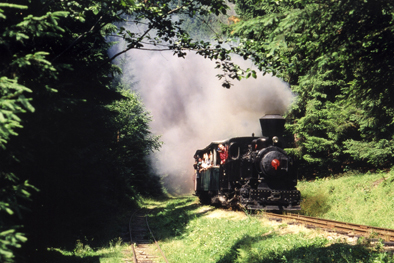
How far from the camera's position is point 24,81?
17.7ft

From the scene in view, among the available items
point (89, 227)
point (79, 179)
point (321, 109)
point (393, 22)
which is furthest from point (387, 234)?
point (321, 109)

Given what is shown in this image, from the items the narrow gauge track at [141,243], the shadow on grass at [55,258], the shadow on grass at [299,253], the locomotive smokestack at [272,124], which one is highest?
the locomotive smokestack at [272,124]

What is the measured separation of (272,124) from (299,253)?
7148mm

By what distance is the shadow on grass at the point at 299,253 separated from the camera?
22.9ft

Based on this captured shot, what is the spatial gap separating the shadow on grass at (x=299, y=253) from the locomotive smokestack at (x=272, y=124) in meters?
5.35

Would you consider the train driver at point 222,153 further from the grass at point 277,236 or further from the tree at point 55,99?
the tree at point 55,99

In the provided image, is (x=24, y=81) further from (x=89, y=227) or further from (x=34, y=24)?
(x=89, y=227)

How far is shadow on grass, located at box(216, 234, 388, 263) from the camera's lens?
6.97m

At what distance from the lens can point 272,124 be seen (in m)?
14.5

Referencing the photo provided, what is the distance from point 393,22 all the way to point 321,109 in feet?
48.5

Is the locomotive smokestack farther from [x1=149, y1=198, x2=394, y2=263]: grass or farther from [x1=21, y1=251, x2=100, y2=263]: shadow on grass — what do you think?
[x1=21, y1=251, x2=100, y2=263]: shadow on grass

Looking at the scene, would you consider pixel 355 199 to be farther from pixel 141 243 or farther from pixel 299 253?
pixel 299 253

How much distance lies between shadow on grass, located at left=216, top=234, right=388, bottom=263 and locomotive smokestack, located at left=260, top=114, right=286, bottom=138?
5.35 m

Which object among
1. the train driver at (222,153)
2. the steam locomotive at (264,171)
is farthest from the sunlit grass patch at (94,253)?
the train driver at (222,153)
